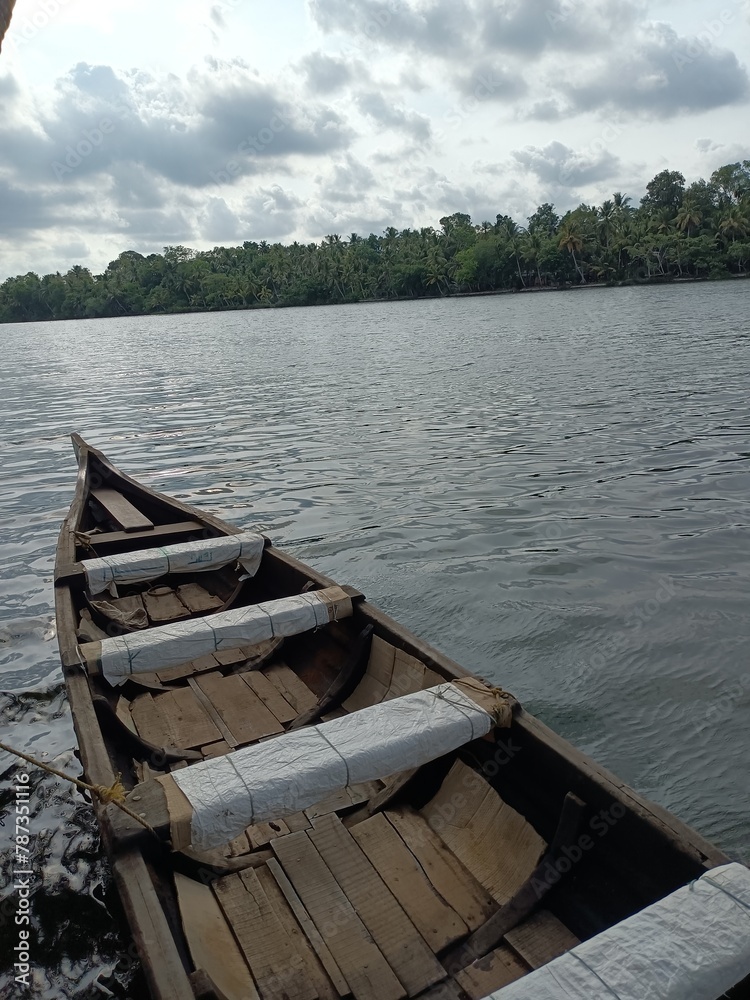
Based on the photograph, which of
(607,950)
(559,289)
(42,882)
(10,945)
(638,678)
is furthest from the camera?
(559,289)

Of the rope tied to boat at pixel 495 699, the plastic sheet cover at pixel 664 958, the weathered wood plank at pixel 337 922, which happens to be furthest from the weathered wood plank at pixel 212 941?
the rope tied to boat at pixel 495 699

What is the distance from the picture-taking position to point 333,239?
136m

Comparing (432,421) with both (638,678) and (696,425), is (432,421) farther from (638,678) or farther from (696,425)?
(638,678)

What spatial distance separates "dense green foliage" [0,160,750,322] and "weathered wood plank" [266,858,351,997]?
87674mm

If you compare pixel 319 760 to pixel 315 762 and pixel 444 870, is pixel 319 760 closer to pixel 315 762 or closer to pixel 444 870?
pixel 315 762

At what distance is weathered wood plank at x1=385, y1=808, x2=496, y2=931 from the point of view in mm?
3691

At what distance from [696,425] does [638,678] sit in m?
10.8

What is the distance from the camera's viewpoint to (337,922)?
3.69 metres

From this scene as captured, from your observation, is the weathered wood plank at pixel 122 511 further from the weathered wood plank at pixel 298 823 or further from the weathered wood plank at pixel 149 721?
the weathered wood plank at pixel 298 823

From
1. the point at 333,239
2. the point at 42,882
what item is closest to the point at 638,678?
the point at 42,882

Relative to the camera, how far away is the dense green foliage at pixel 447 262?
85.1 m

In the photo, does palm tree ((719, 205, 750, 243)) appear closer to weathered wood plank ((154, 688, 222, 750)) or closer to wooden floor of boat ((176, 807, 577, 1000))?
weathered wood plank ((154, 688, 222, 750))

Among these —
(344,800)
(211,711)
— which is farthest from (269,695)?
(344,800)

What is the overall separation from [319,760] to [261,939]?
87 centimetres
